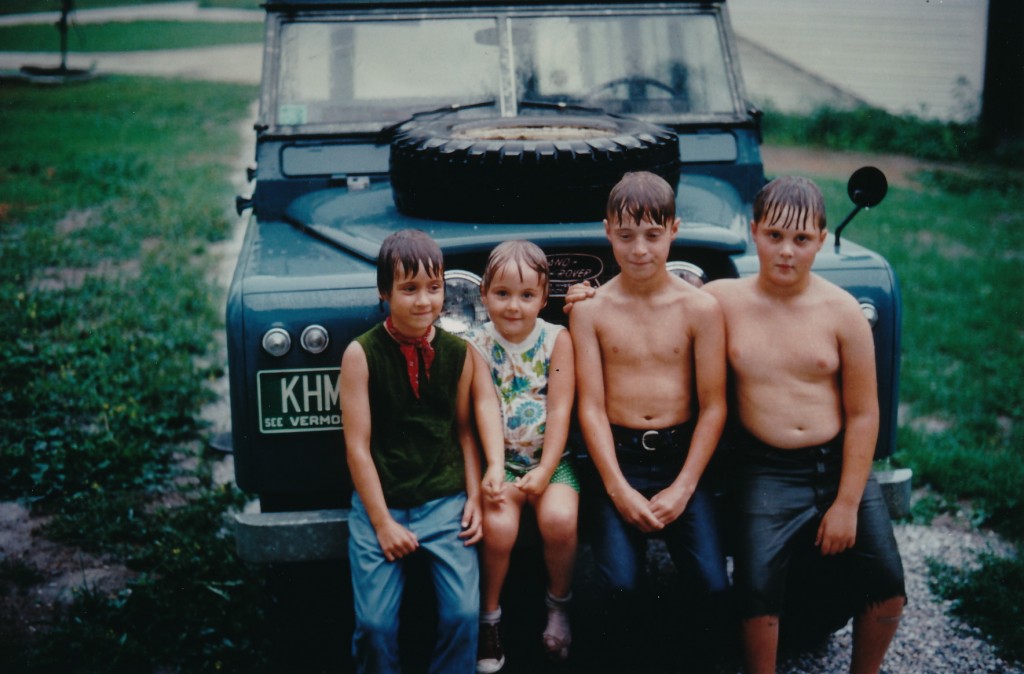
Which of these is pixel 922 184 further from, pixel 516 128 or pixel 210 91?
pixel 210 91

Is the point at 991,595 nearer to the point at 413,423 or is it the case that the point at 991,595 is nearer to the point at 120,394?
the point at 413,423

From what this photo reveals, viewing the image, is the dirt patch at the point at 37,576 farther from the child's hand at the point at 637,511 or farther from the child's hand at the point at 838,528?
the child's hand at the point at 838,528

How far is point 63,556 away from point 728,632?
2547 mm

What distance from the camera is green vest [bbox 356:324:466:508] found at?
2695mm

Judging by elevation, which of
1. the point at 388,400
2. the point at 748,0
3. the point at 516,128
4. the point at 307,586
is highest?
the point at 748,0

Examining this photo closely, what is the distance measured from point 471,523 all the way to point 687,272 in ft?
3.32

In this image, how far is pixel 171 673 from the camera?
3184mm

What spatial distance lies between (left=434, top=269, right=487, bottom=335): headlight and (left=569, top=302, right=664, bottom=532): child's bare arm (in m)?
0.30

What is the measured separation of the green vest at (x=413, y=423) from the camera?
106 inches

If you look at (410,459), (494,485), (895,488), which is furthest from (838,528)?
(410,459)

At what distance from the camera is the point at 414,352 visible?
2713mm

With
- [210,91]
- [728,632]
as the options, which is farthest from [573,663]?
[210,91]

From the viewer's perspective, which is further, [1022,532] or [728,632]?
[1022,532]

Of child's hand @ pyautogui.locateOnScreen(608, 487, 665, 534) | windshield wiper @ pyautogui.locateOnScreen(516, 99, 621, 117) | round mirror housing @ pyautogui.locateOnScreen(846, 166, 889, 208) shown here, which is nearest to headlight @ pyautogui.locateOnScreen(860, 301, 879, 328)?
round mirror housing @ pyautogui.locateOnScreen(846, 166, 889, 208)
